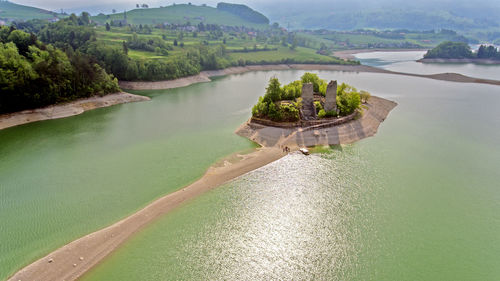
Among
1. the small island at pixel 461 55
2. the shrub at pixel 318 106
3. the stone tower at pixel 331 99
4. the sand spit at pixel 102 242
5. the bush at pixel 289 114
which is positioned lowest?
the sand spit at pixel 102 242

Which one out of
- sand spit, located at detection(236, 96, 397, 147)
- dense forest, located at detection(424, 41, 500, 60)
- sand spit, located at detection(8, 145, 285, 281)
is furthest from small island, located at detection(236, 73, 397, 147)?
dense forest, located at detection(424, 41, 500, 60)

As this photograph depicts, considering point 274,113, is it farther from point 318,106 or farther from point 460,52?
point 460,52

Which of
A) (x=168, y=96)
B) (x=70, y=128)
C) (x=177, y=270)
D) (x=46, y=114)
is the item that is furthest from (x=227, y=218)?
(x=168, y=96)

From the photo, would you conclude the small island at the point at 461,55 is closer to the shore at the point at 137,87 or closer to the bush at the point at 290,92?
the shore at the point at 137,87

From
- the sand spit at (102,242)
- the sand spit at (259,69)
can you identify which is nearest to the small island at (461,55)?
the sand spit at (259,69)

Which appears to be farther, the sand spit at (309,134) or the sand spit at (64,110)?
the sand spit at (64,110)

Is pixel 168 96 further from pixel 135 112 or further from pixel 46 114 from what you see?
pixel 46 114

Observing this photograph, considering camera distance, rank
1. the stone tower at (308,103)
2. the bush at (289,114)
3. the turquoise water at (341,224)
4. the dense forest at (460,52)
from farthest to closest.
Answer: the dense forest at (460,52), the stone tower at (308,103), the bush at (289,114), the turquoise water at (341,224)
